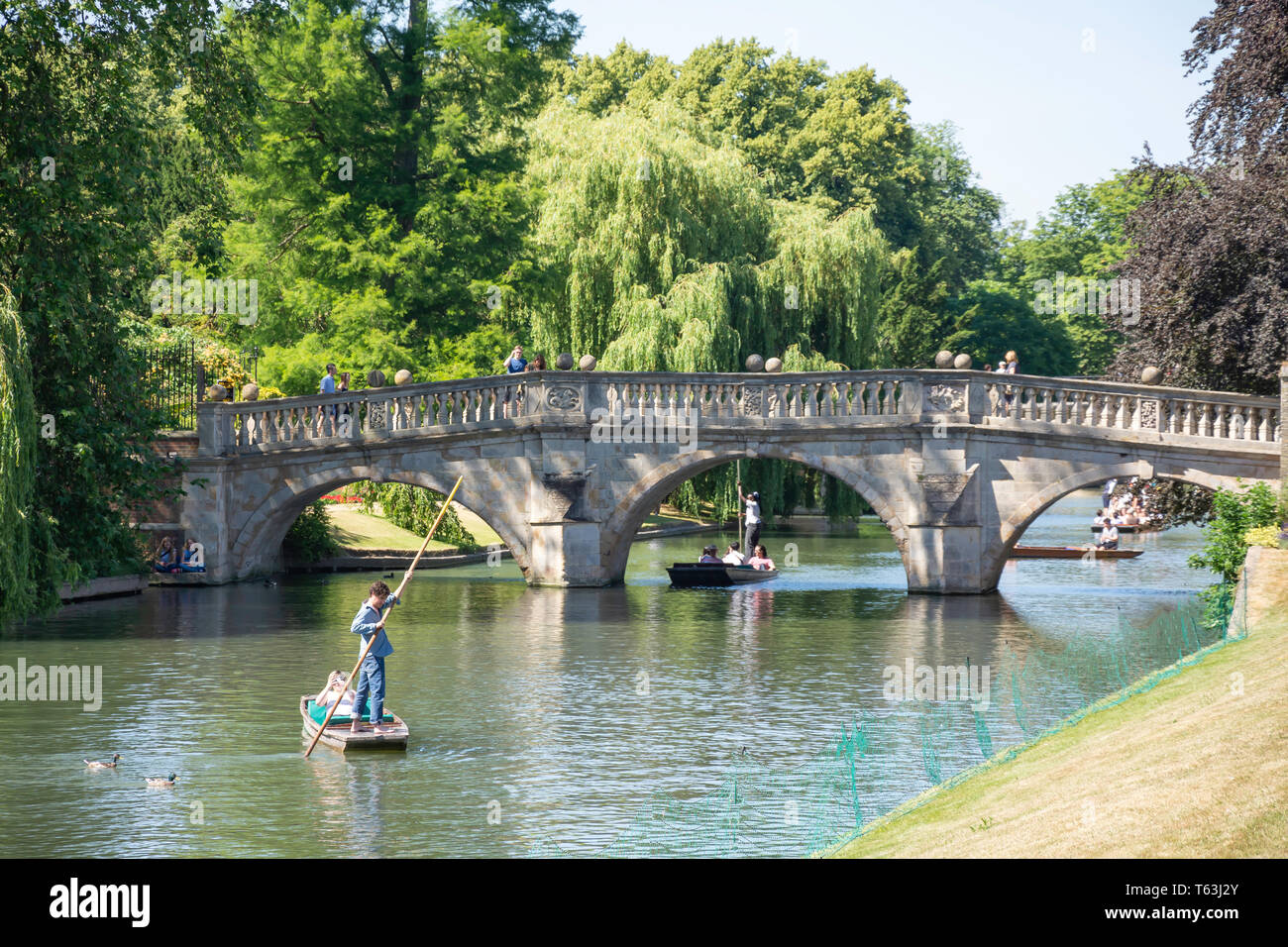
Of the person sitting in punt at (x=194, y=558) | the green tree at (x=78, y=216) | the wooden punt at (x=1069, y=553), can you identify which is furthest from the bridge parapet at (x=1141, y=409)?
the person sitting in punt at (x=194, y=558)

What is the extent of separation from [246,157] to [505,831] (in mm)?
25044

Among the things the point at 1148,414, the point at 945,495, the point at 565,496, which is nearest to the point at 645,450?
the point at 565,496

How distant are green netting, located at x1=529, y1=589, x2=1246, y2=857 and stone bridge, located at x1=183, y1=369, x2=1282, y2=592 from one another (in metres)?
6.84

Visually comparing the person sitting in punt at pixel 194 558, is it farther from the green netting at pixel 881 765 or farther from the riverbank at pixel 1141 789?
the riverbank at pixel 1141 789

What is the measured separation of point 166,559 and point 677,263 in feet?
45.8

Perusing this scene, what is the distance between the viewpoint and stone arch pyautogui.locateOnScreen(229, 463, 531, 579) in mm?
30203

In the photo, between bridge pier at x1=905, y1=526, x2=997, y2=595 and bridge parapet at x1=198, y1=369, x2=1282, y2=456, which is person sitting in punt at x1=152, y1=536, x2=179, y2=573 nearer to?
bridge parapet at x1=198, y1=369, x2=1282, y2=456

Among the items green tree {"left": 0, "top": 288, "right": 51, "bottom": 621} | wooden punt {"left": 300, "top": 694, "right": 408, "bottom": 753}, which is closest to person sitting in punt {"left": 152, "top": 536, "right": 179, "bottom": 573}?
green tree {"left": 0, "top": 288, "right": 51, "bottom": 621}

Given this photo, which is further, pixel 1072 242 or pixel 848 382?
pixel 1072 242

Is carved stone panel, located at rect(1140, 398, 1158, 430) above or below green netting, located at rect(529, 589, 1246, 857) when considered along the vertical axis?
above

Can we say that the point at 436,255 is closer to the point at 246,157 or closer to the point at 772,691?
the point at 246,157

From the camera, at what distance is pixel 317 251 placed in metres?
35.0
